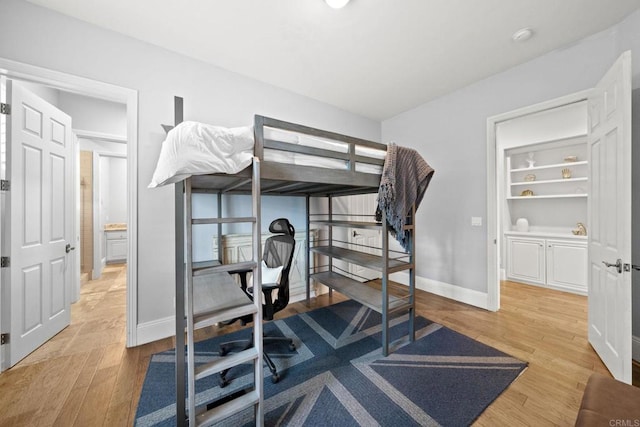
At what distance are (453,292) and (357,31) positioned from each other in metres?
3.29

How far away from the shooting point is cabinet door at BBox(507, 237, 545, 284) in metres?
3.68

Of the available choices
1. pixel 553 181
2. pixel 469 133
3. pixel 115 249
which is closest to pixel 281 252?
pixel 469 133

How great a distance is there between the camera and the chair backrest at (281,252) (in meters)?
1.97

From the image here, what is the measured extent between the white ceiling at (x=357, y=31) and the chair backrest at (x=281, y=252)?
1716 mm

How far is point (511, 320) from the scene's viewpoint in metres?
2.60

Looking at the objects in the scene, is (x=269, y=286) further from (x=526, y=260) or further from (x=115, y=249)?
(x=115, y=249)

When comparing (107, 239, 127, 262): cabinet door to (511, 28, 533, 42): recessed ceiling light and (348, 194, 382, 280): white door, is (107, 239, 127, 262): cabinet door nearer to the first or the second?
(348, 194, 382, 280): white door

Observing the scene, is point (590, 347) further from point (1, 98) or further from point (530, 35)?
point (1, 98)

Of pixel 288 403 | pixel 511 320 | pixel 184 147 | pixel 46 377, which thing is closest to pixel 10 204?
pixel 46 377

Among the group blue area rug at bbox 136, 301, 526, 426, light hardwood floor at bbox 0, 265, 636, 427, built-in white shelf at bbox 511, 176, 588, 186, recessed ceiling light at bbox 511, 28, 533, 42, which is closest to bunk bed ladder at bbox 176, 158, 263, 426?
blue area rug at bbox 136, 301, 526, 426

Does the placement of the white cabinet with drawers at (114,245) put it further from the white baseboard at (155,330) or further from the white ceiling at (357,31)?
the white ceiling at (357,31)

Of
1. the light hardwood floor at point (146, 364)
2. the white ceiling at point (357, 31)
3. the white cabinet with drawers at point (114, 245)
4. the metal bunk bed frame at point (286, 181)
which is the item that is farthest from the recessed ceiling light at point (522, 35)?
the white cabinet with drawers at point (114, 245)

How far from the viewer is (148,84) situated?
2207mm

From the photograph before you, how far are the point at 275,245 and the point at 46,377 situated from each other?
1.91m
